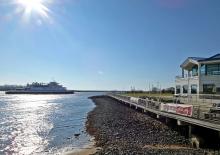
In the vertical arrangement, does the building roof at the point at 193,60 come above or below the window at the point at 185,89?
above

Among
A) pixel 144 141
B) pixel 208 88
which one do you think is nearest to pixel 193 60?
pixel 208 88

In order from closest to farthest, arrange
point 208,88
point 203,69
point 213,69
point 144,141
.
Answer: point 144,141 < point 213,69 < point 208,88 < point 203,69

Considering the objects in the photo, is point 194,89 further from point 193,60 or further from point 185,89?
point 193,60

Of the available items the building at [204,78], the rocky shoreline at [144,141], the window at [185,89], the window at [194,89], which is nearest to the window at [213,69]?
the building at [204,78]

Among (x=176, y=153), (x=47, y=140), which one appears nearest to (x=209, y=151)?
(x=176, y=153)

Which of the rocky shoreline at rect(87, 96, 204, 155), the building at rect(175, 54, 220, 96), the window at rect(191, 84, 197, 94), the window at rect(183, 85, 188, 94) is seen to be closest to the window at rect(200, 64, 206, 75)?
the building at rect(175, 54, 220, 96)

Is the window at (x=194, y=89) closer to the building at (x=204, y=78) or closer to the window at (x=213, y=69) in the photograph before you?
the building at (x=204, y=78)

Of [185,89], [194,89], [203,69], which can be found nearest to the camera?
[203,69]

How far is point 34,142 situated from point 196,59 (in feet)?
95.9

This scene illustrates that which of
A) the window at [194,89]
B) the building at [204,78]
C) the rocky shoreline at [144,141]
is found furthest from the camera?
the window at [194,89]

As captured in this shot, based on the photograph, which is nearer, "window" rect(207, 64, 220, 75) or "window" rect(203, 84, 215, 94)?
"window" rect(207, 64, 220, 75)

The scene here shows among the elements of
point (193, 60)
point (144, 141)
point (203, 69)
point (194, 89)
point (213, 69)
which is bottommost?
point (144, 141)

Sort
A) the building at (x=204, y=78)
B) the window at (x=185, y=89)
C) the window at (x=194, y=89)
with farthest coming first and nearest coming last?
the window at (x=185, y=89)
the window at (x=194, y=89)
the building at (x=204, y=78)

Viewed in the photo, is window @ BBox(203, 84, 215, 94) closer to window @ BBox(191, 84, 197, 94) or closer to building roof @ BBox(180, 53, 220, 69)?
window @ BBox(191, 84, 197, 94)
